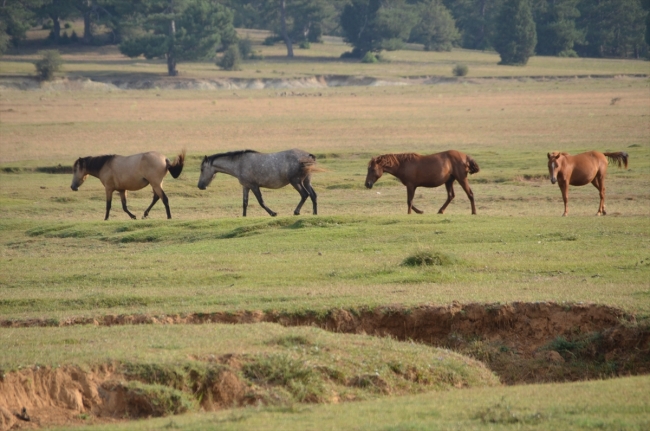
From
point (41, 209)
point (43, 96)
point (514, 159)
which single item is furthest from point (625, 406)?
point (43, 96)

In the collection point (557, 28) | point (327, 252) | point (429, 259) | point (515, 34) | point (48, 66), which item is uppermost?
point (557, 28)

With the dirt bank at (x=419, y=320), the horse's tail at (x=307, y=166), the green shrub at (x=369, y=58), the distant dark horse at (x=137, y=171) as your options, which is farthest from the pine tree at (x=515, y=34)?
the dirt bank at (x=419, y=320)

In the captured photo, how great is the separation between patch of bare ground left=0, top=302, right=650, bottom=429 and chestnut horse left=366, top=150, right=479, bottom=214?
7.53 m

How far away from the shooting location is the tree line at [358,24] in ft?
254

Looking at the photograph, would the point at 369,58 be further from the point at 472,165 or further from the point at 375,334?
the point at 375,334

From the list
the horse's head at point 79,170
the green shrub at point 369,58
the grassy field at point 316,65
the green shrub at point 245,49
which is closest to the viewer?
the horse's head at point 79,170

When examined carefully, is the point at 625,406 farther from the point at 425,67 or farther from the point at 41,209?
the point at 425,67

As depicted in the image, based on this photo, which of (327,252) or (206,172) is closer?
(327,252)

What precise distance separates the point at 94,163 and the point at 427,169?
7655 millimetres

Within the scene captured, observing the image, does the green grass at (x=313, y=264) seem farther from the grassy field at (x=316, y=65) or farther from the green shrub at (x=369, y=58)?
the green shrub at (x=369, y=58)

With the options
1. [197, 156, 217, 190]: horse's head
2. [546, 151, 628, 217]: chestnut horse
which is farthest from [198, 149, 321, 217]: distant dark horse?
[546, 151, 628, 217]: chestnut horse

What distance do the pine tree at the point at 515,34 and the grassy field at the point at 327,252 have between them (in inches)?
1998

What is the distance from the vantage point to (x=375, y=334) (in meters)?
10.9

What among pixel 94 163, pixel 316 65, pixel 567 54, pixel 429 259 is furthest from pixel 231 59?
pixel 429 259
